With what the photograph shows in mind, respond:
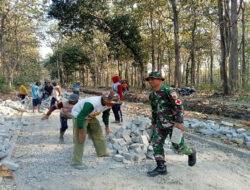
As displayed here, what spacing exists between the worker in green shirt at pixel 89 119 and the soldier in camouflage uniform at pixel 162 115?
64 centimetres

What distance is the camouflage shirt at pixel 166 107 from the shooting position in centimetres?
302

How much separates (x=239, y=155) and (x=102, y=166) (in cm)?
298

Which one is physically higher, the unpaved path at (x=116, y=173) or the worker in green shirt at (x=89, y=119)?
the worker in green shirt at (x=89, y=119)

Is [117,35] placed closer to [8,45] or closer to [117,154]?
[117,154]

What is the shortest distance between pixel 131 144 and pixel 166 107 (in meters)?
1.79

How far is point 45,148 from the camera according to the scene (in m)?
4.87

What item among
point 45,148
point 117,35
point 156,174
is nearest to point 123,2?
point 117,35

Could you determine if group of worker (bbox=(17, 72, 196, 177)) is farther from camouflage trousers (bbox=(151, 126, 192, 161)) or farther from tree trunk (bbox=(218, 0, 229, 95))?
tree trunk (bbox=(218, 0, 229, 95))

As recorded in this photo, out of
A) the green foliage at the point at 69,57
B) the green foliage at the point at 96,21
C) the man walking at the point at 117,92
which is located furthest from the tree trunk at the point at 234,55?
the green foliage at the point at 69,57

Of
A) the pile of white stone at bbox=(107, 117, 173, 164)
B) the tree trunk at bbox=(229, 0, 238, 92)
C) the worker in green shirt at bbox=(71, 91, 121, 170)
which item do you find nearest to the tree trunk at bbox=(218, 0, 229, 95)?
the tree trunk at bbox=(229, 0, 238, 92)

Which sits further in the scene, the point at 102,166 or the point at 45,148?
the point at 45,148

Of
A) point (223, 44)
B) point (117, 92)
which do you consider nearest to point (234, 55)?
point (223, 44)

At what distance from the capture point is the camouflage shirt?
302 centimetres

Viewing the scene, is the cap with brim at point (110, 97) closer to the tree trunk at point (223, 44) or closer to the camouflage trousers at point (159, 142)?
the camouflage trousers at point (159, 142)
